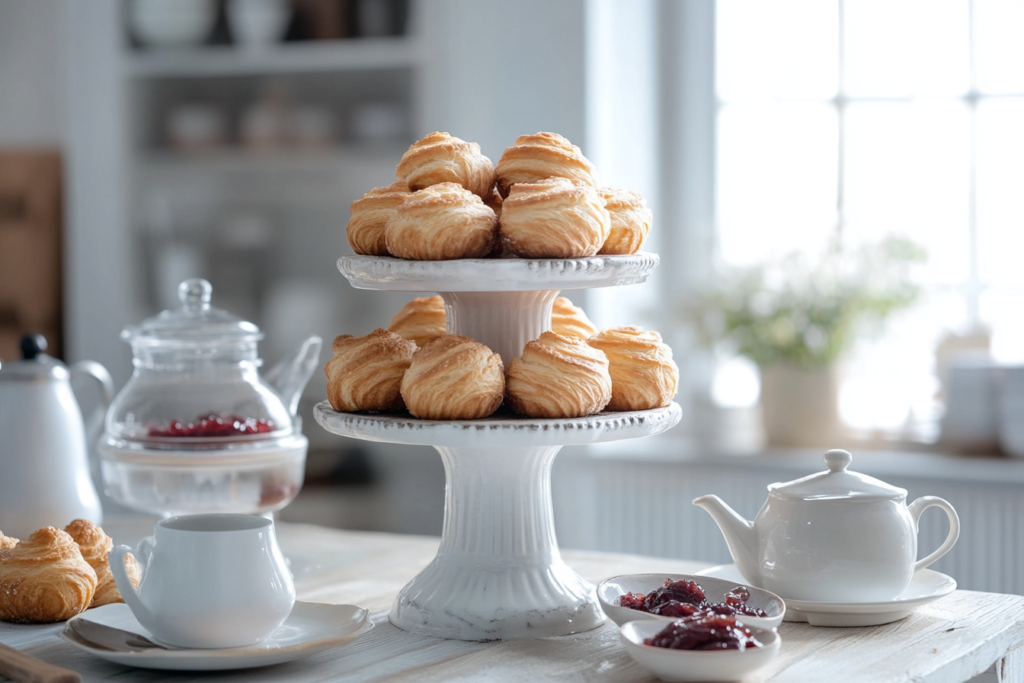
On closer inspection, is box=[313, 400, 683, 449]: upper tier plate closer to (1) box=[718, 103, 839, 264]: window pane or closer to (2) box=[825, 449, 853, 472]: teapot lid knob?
(2) box=[825, 449, 853, 472]: teapot lid knob

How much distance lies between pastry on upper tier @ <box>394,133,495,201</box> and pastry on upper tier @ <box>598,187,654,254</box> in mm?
113

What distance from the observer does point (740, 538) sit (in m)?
1.08

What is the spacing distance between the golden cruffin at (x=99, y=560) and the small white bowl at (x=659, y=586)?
435mm

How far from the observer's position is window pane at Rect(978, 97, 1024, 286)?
8.32 feet

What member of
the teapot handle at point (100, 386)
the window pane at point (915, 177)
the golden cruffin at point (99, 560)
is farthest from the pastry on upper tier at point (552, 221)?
the window pane at point (915, 177)

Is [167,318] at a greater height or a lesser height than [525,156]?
lesser

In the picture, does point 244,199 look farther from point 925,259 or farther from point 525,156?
point 525,156

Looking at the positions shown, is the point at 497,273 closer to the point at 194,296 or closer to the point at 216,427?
the point at 216,427

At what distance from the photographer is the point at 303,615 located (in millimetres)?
1016

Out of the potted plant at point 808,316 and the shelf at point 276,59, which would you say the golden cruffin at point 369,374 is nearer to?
the potted plant at point 808,316

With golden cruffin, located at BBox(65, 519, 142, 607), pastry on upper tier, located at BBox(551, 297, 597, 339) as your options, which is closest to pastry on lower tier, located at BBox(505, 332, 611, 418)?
pastry on upper tier, located at BBox(551, 297, 597, 339)

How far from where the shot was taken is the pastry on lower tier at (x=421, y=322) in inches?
45.0

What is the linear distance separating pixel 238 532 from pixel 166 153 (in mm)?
2263

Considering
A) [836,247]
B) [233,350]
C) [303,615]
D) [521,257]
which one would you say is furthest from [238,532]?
[836,247]
